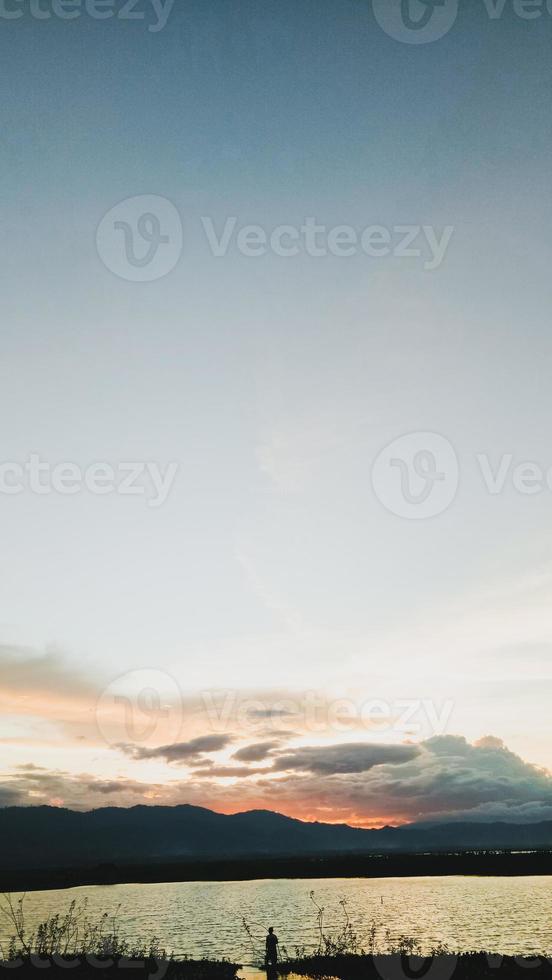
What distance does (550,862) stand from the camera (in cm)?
18925

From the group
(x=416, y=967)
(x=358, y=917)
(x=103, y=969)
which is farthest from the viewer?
(x=358, y=917)

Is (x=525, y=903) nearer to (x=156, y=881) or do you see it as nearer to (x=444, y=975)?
(x=444, y=975)

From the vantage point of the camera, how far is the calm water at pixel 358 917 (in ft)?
182

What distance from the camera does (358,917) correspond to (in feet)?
251

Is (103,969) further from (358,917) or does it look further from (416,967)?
(358,917)

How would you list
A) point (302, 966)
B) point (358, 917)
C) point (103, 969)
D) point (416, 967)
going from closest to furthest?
point (103, 969) < point (416, 967) < point (302, 966) < point (358, 917)

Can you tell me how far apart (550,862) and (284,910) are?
416 ft

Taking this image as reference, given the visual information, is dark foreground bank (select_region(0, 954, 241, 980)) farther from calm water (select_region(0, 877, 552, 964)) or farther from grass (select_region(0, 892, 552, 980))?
calm water (select_region(0, 877, 552, 964))

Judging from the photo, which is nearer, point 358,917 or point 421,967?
point 421,967

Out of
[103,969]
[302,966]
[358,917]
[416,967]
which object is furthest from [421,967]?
[358,917]

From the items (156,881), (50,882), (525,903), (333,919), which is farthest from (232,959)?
(156,881)

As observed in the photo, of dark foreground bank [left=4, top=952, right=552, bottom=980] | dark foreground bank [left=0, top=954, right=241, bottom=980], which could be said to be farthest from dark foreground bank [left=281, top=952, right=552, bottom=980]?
dark foreground bank [left=0, top=954, right=241, bottom=980]

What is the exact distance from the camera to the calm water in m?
55.6

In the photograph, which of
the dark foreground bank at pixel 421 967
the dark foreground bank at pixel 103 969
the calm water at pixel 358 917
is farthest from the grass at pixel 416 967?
the calm water at pixel 358 917
